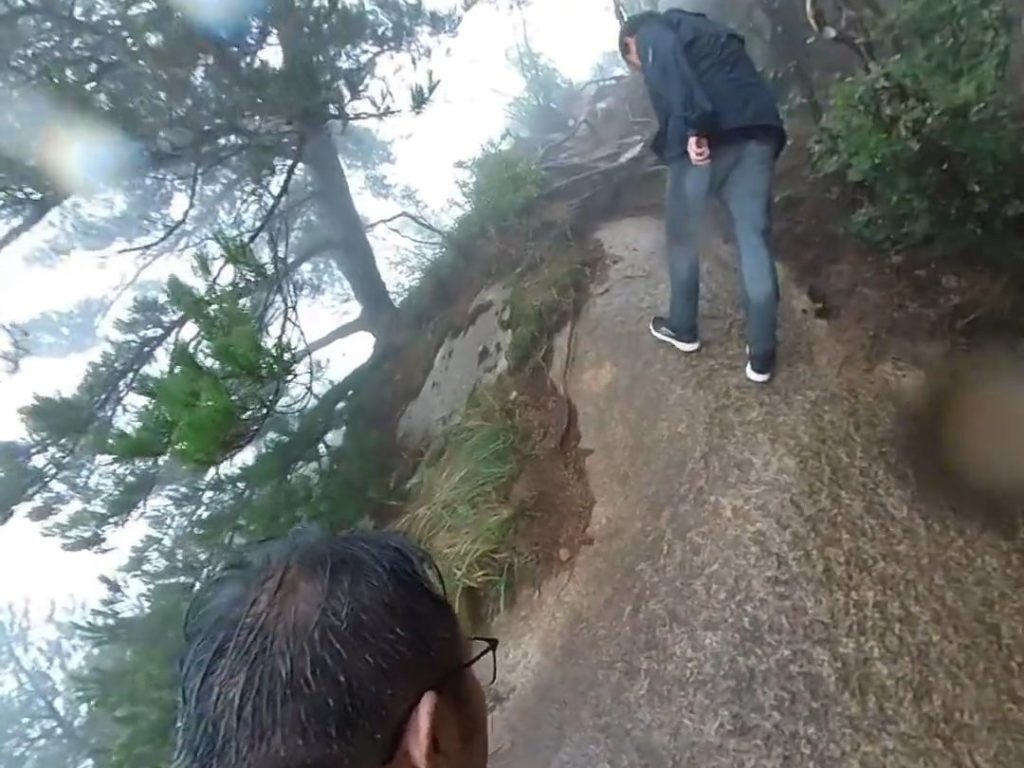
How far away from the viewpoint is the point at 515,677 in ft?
7.43

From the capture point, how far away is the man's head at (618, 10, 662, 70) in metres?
2.20

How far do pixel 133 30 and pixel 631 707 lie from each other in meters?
1.93

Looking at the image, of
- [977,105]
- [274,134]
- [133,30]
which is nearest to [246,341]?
[274,134]

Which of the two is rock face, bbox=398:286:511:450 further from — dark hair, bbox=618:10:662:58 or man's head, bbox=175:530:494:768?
man's head, bbox=175:530:494:768

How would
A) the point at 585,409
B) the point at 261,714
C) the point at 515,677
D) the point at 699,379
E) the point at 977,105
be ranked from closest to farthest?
1. the point at 261,714
2. the point at 977,105
3. the point at 515,677
4. the point at 699,379
5. the point at 585,409

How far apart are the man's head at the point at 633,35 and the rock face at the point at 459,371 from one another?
977mm

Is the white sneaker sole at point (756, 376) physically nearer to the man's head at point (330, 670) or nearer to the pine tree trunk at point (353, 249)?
the pine tree trunk at point (353, 249)

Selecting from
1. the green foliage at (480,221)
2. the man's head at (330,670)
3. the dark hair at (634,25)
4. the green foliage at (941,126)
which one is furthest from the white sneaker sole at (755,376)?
the man's head at (330,670)

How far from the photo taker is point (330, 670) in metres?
0.66

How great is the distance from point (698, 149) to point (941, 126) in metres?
0.49

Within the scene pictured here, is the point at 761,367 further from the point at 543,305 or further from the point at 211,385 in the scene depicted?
the point at 211,385

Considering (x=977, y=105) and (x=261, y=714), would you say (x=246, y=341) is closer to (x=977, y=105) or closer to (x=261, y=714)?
(x=261, y=714)

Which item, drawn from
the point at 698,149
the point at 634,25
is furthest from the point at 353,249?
the point at 698,149

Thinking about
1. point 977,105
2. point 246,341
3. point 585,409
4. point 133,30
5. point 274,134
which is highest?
point 133,30
